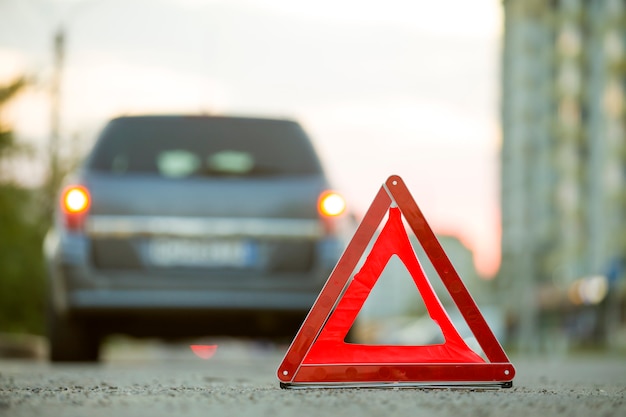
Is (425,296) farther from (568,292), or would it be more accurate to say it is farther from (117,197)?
(568,292)

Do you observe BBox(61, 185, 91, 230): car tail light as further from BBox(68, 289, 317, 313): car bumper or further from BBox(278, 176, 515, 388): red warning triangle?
BBox(278, 176, 515, 388): red warning triangle

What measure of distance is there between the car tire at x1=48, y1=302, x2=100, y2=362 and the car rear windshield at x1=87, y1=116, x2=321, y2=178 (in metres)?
1.04

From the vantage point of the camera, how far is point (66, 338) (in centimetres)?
805

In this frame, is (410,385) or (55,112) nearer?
(410,385)

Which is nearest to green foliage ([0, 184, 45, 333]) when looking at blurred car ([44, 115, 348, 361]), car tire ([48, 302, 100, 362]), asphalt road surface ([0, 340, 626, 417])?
car tire ([48, 302, 100, 362])

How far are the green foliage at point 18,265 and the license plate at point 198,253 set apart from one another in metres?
13.5

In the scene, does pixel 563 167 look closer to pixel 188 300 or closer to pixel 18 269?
pixel 18 269

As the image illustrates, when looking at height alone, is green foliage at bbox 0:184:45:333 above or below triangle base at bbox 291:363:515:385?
below

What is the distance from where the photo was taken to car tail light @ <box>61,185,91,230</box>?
24.9ft

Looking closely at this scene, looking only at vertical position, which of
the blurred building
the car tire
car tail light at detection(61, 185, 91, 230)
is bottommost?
the blurred building

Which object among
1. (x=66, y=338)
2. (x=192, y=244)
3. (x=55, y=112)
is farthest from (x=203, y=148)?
(x=55, y=112)

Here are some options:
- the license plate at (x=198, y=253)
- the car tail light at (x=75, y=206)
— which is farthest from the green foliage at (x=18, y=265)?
the license plate at (x=198, y=253)

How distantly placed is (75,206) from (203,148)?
3.27ft

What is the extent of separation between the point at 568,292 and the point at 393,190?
6246cm
